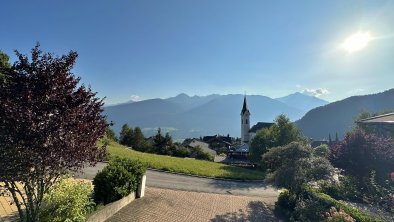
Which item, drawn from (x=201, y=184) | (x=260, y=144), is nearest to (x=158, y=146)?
(x=260, y=144)

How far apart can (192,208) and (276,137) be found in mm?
26949

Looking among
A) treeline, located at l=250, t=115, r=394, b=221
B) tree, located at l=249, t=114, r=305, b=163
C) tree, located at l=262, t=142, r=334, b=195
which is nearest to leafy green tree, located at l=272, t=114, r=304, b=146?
tree, located at l=249, t=114, r=305, b=163

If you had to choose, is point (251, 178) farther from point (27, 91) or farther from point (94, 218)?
point (27, 91)

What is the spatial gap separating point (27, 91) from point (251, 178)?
25.8 meters

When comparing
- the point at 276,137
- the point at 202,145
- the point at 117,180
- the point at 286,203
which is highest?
the point at 276,137

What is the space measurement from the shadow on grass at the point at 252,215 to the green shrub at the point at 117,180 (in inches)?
185

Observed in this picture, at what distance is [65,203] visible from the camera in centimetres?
1041

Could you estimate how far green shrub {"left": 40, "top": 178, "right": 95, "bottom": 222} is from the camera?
10000 millimetres

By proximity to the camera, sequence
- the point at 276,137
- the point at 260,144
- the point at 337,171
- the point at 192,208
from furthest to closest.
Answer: the point at 260,144 → the point at 276,137 → the point at 337,171 → the point at 192,208

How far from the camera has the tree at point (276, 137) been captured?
4034 centimetres

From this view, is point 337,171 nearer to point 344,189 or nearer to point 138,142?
point 344,189

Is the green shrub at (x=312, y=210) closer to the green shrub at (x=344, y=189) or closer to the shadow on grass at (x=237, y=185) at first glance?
the green shrub at (x=344, y=189)

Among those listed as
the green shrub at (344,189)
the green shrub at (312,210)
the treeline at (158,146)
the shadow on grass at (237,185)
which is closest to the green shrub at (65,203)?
the green shrub at (312,210)

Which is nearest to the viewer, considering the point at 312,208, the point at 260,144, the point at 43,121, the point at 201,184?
the point at 43,121
